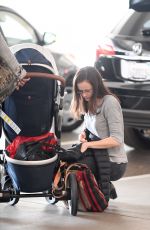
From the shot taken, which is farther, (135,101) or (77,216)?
(135,101)

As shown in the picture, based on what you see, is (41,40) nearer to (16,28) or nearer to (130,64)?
(16,28)

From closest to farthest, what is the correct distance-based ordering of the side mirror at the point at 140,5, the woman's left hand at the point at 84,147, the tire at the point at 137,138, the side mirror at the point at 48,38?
1. the woman's left hand at the point at 84,147
2. the side mirror at the point at 140,5
3. the tire at the point at 137,138
4. the side mirror at the point at 48,38

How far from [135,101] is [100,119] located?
106cm

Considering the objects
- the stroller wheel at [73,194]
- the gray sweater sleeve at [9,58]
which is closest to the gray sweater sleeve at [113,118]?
the stroller wheel at [73,194]

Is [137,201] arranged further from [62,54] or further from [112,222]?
[62,54]

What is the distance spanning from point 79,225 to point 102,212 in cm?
33

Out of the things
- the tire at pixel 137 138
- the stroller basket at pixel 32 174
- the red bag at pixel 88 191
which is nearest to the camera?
the stroller basket at pixel 32 174

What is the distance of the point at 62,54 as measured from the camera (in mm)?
7578

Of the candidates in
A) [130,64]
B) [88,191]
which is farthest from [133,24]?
[88,191]

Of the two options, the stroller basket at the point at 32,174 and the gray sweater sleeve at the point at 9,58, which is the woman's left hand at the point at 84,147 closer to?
the stroller basket at the point at 32,174

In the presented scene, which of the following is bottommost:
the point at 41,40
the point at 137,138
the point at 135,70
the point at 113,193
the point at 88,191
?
the point at 137,138

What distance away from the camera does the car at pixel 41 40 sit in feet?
24.1

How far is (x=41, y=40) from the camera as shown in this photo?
741 centimetres

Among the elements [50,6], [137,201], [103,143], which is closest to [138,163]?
[137,201]
